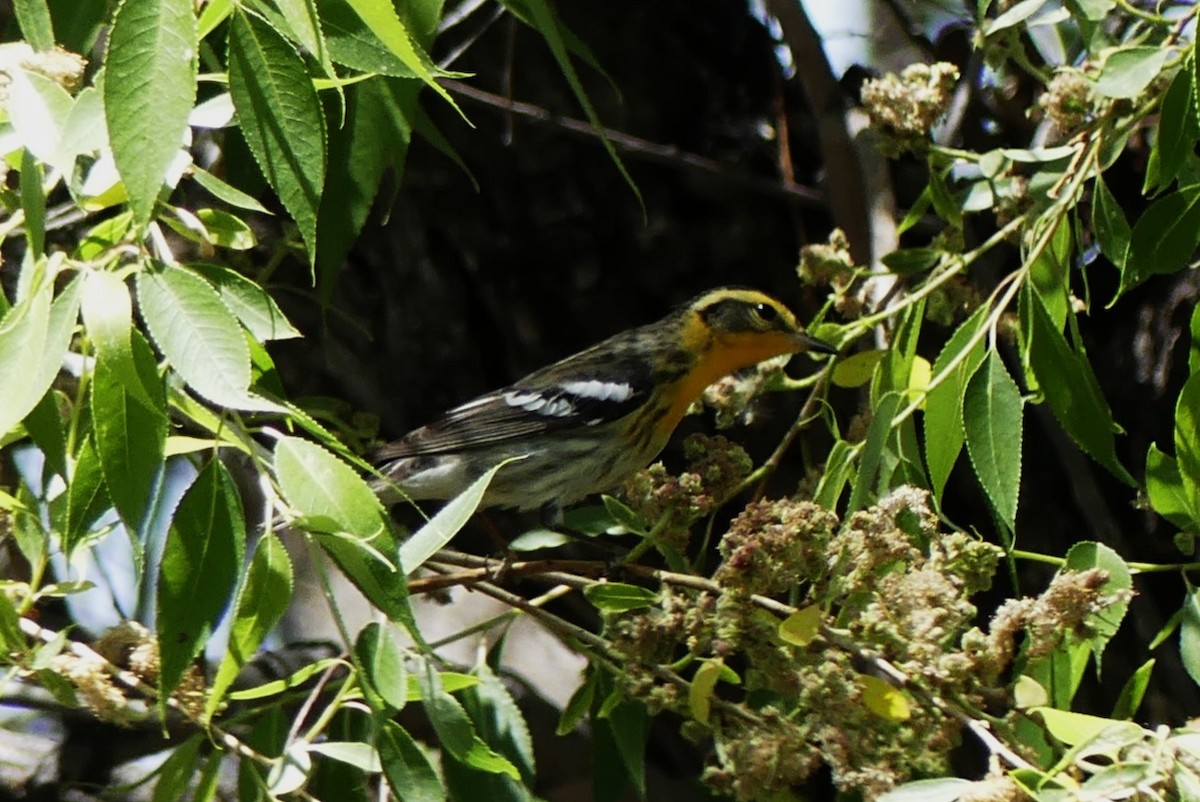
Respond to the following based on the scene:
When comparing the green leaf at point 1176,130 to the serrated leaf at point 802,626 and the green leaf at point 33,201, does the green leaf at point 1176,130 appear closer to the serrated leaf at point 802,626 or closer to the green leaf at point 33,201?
the serrated leaf at point 802,626

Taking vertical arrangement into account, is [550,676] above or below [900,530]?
below

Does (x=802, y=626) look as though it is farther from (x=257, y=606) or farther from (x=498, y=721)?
(x=498, y=721)

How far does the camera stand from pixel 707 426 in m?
4.40

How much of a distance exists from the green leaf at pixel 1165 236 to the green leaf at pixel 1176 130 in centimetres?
7

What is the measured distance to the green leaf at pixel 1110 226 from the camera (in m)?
2.41

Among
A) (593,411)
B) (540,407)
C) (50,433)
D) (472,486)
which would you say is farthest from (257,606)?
(593,411)

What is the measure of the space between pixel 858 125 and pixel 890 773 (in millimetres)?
2062

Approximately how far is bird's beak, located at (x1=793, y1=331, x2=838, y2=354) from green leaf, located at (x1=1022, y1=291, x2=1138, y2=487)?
0.90m

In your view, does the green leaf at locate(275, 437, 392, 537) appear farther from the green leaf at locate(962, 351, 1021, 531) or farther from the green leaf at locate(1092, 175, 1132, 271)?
the green leaf at locate(1092, 175, 1132, 271)

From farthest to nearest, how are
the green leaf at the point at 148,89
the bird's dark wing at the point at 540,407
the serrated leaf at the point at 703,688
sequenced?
the bird's dark wing at the point at 540,407
the serrated leaf at the point at 703,688
the green leaf at the point at 148,89

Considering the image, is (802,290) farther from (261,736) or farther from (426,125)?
(261,736)

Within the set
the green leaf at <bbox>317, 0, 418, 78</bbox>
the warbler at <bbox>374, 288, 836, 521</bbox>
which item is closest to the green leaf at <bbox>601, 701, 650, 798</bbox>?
the green leaf at <bbox>317, 0, 418, 78</bbox>

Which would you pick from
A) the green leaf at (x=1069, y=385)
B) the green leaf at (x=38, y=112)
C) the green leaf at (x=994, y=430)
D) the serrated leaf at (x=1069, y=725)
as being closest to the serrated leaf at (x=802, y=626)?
the serrated leaf at (x=1069, y=725)

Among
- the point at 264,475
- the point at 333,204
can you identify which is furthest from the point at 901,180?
the point at 264,475
